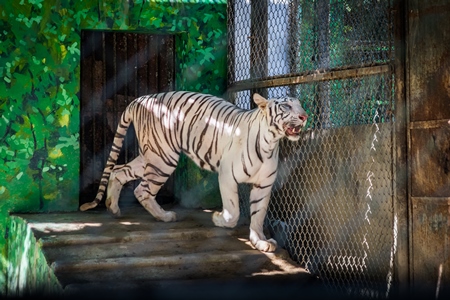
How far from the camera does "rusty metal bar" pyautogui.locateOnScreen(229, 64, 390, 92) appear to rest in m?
5.06

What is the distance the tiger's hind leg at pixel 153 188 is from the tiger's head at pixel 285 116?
114 cm

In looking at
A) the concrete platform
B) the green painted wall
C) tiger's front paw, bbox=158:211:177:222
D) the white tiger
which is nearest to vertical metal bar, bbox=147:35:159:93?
the green painted wall

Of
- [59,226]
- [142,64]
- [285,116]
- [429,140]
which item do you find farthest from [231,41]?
[429,140]

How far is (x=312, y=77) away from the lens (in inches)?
220

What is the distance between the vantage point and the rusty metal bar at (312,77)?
16.6 feet

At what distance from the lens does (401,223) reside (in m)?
4.82

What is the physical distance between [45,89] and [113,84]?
765 mm

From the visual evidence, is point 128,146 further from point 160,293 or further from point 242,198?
point 160,293

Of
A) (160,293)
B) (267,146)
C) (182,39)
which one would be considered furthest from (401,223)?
(182,39)

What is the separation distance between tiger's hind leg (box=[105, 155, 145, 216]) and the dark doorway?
25.4 inches

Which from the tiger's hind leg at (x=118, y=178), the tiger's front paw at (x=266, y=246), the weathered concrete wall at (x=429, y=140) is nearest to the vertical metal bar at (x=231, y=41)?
the tiger's hind leg at (x=118, y=178)

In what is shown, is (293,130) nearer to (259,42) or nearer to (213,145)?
(213,145)

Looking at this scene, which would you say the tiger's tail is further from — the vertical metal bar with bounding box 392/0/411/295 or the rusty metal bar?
the vertical metal bar with bounding box 392/0/411/295

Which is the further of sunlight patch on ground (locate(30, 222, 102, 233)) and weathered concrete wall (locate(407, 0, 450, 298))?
sunlight patch on ground (locate(30, 222, 102, 233))
